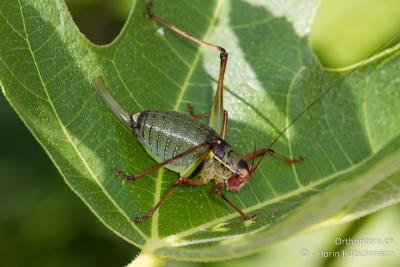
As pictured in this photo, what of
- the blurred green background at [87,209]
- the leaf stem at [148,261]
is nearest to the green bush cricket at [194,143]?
the leaf stem at [148,261]

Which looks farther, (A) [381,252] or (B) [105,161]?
(A) [381,252]

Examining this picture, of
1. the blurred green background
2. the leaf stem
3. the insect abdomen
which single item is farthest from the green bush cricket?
the blurred green background

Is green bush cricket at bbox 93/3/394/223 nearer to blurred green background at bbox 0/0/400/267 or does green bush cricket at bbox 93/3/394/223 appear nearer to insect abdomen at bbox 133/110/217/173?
insect abdomen at bbox 133/110/217/173

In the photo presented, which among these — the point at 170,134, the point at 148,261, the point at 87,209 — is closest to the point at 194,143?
the point at 170,134

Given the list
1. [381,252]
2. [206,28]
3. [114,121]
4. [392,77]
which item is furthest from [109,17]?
[381,252]

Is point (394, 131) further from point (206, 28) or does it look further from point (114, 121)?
point (114, 121)
